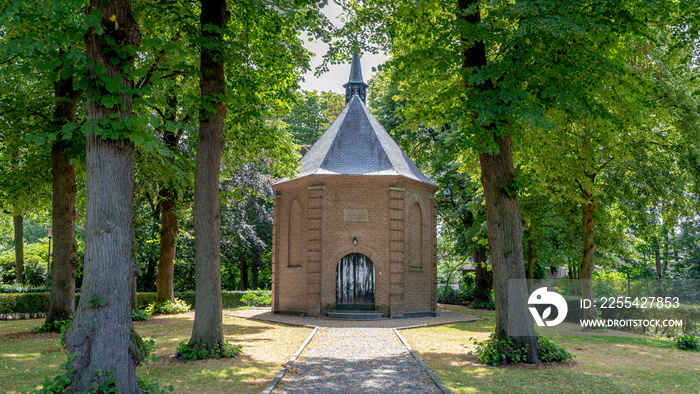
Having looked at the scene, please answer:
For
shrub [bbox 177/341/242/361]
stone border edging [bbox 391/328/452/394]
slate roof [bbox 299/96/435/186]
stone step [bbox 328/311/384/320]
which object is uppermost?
slate roof [bbox 299/96/435/186]

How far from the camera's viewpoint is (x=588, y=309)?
17797 mm

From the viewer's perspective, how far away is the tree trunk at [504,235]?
10359mm

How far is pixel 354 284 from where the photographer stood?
20812 millimetres

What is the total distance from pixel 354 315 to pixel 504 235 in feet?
34.4

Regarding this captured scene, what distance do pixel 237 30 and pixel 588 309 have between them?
1545 cm

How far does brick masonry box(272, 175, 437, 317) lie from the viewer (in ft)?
66.9

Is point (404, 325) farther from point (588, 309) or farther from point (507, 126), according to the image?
point (507, 126)

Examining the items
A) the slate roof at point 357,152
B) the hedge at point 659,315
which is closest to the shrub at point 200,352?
the slate roof at point 357,152

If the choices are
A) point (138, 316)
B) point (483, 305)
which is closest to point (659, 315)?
point (483, 305)

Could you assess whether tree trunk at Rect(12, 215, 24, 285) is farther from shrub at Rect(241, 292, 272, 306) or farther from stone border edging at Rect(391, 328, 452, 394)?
stone border edging at Rect(391, 328, 452, 394)

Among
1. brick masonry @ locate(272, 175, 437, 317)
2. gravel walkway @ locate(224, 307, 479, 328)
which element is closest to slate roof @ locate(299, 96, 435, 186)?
brick masonry @ locate(272, 175, 437, 317)

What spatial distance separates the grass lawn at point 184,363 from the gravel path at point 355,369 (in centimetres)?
54

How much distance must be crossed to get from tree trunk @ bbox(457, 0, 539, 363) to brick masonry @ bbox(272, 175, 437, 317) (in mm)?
9703

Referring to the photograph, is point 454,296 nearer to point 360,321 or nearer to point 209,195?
point 360,321
